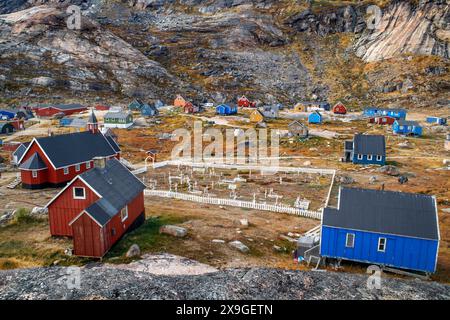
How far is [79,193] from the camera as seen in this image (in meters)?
25.3

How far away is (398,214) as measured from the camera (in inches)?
922

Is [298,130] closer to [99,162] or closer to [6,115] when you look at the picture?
[99,162]

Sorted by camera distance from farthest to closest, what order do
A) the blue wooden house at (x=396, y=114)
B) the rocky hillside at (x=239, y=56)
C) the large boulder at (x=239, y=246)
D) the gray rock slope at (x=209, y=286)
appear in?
1. the rocky hillside at (x=239, y=56)
2. the blue wooden house at (x=396, y=114)
3. the large boulder at (x=239, y=246)
4. the gray rock slope at (x=209, y=286)

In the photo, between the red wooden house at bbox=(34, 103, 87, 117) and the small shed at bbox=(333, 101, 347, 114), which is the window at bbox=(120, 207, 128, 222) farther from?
the small shed at bbox=(333, 101, 347, 114)

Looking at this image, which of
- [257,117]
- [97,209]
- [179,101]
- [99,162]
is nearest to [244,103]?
[179,101]

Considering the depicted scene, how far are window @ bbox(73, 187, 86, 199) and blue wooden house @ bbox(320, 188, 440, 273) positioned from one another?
1622cm

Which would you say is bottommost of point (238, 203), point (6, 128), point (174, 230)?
point (238, 203)

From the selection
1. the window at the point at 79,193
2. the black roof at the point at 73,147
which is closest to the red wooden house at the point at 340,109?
the black roof at the point at 73,147

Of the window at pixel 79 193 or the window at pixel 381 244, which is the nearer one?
the window at pixel 381 244

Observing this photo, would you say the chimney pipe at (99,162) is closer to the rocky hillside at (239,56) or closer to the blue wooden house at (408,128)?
the blue wooden house at (408,128)

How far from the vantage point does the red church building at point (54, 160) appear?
40.2 meters

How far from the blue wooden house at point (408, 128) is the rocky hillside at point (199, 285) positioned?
64608 mm

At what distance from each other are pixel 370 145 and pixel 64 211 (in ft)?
145

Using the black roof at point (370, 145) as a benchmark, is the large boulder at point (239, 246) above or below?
below
